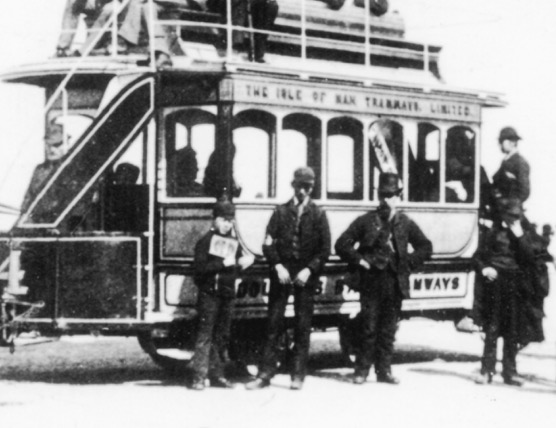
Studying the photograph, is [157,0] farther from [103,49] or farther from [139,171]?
[139,171]

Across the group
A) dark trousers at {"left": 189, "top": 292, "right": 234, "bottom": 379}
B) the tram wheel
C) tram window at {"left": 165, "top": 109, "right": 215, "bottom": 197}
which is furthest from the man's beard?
the tram wheel

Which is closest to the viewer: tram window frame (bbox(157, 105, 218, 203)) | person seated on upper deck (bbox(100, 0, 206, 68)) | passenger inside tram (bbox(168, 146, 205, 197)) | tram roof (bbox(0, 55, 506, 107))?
tram roof (bbox(0, 55, 506, 107))

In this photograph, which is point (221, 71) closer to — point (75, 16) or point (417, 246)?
point (75, 16)

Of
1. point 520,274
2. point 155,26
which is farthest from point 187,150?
point 520,274

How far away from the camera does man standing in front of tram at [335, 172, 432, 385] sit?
41.0 feet

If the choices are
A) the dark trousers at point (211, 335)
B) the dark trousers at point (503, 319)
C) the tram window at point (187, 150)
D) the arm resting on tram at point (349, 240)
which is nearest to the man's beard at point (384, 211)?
the arm resting on tram at point (349, 240)

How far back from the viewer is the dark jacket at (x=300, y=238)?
40.1 ft

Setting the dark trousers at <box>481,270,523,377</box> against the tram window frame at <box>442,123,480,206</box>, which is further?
the tram window frame at <box>442,123,480,206</box>

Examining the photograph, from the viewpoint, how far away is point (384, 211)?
498 inches

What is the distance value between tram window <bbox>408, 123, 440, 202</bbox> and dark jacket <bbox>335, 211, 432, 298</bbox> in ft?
7.23

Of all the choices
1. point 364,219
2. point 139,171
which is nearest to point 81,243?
point 139,171

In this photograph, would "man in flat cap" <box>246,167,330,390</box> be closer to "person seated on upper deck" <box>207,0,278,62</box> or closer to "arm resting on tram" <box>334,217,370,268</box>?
"arm resting on tram" <box>334,217,370,268</box>

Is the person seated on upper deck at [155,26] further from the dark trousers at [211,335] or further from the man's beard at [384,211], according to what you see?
the dark trousers at [211,335]

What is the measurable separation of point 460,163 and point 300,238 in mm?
3757
